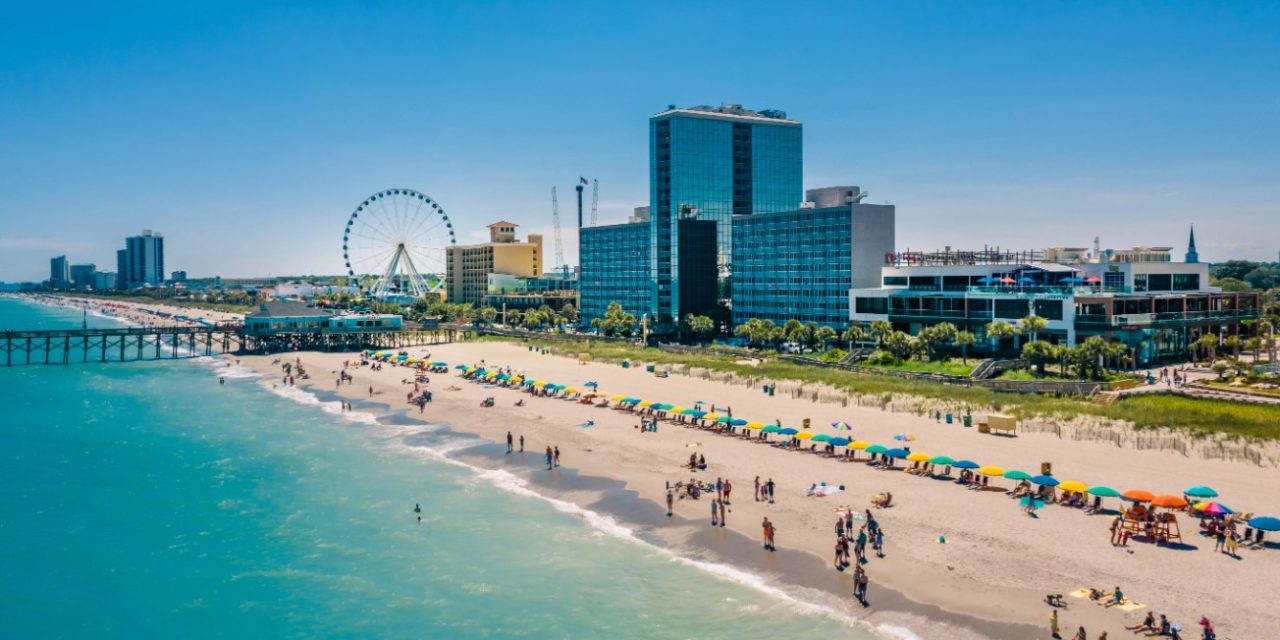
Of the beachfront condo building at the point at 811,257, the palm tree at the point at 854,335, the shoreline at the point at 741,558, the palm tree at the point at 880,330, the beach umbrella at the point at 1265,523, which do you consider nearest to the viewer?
the shoreline at the point at 741,558

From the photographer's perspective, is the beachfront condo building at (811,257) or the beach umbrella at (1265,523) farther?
the beachfront condo building at (811,257)

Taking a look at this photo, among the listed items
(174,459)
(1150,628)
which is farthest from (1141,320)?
(174,459)

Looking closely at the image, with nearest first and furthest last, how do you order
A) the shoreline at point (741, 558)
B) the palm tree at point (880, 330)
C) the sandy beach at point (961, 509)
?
the shoreline at point (741, 558)
the sandy beach at point (961, 509)
the palm tree at point (880, 330)

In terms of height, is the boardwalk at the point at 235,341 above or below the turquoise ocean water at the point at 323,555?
above

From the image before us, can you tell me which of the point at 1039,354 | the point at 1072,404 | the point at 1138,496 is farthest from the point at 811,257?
the point at 1138,496

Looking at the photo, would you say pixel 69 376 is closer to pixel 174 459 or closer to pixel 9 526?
pixel 174 459

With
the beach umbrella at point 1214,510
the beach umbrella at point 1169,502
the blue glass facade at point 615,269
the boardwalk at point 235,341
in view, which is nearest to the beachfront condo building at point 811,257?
the blue glass facade at point 615,269

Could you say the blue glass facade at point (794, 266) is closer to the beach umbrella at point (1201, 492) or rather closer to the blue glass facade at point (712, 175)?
the blue glass facade at point (712, 175)
